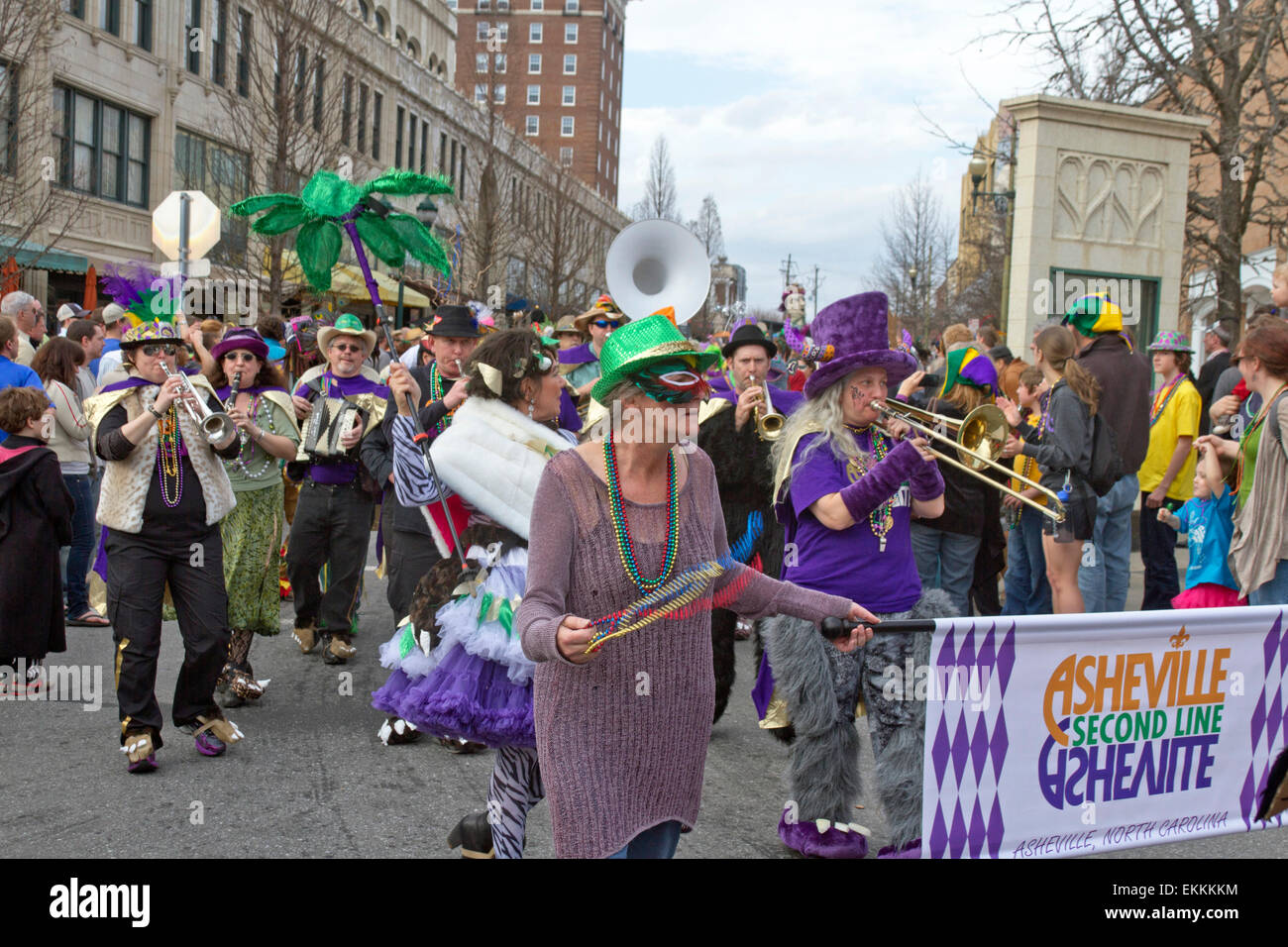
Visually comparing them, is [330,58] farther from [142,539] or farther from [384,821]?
[384,821]

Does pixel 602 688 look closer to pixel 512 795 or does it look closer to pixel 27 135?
pixel 512 795

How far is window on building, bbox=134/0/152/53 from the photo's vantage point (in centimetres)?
2431

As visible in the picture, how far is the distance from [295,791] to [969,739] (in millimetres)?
2976

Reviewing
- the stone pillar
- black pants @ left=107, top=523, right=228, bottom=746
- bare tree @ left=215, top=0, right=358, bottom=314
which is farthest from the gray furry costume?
bare tree @ left=215, top=0, right=358, bottom=314

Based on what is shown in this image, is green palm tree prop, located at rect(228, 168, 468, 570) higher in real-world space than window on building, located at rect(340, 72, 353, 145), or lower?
lower

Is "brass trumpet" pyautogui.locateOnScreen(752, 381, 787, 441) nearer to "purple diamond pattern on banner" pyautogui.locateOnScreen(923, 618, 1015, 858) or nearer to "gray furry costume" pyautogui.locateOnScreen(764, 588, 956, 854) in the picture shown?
"gray furry costume" pyautogui.locateOnScreen(764, 588, 956, 854)

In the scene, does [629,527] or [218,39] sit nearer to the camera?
[629,527]

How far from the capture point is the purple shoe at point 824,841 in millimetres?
4238

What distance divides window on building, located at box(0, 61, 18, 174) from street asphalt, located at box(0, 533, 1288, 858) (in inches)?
400

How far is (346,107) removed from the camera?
21703 millimetres

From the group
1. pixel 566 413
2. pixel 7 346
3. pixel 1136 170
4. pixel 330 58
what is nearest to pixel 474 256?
pixel 330 58

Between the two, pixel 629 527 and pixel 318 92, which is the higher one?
pixel 318 92

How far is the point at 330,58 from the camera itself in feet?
65.6

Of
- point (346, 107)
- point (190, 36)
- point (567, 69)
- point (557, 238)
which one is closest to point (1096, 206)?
point (346, 107)
